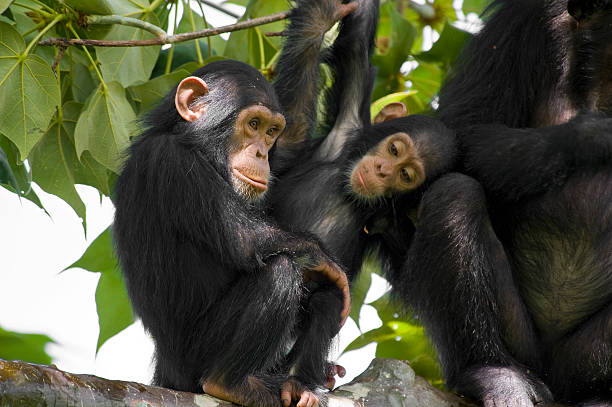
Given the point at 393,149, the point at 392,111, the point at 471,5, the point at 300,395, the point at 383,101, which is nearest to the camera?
the point at 300,395

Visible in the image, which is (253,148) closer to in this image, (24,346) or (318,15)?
(318,15)

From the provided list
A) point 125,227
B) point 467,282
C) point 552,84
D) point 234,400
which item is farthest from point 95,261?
point 552,84

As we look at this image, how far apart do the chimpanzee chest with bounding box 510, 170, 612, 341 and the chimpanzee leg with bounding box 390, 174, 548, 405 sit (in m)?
0.16

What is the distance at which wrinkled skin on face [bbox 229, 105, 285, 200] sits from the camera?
4559 millimetres

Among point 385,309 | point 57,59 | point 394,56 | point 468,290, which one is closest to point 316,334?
point 468,290

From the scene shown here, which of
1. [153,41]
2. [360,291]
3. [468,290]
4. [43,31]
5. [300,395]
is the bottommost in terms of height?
[300,395]

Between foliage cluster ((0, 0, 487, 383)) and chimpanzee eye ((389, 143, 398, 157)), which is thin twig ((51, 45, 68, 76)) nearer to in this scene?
foliage cluster ((0, 0, 487, 383))

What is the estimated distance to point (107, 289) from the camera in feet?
18.8

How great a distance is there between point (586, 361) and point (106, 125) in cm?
288

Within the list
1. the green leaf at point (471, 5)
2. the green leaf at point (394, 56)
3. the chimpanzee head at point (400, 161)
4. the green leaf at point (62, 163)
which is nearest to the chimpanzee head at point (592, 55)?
the chimpanzee head at point (400, 161)

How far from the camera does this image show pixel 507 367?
15.2 ft

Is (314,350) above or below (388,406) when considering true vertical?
above

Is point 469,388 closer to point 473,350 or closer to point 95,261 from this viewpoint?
point 473,350

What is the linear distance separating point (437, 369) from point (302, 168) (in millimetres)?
1688
